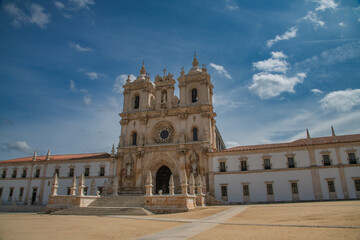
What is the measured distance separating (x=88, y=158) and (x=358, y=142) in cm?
3788

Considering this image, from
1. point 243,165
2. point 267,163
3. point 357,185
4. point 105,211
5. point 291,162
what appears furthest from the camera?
point 243,165

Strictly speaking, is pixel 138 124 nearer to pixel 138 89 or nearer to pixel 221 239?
pixel 138 89

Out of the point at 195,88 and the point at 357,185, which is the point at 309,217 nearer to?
the point at 357,185

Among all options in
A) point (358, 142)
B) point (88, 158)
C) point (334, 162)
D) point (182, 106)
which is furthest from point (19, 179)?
point (358, 142)

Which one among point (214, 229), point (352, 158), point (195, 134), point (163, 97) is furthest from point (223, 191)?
point (214, 229)

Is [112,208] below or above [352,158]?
below

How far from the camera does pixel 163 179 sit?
37.2 meters

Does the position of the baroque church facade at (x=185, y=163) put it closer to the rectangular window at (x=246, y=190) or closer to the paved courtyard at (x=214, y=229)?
the rectangular window at (x=246, y=190)

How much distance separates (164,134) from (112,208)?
17696mm

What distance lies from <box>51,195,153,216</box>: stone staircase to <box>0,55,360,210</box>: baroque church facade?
2.57 meters

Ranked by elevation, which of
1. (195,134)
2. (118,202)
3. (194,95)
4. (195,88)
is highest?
(195,88)

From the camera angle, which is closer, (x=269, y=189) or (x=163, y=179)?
(x=269, y=189)

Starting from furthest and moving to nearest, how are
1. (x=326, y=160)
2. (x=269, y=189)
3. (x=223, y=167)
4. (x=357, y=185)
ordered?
(x=223, y=167) → (x=269, y=189) → (x=326, y=160) → (x=357, y=185)

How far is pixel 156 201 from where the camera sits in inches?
910
